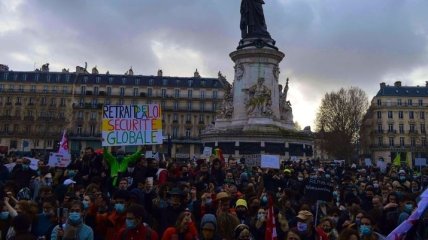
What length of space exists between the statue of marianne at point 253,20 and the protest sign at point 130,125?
79.9ft

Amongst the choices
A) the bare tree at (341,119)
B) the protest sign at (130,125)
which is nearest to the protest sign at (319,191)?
the protest sign at (130,125)

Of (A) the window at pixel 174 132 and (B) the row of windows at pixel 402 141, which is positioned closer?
(A) the window at pixel 174 132

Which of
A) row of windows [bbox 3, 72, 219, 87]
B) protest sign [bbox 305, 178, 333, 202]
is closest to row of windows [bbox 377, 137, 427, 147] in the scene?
row of windows [bbox 3, 72, 219, 87]

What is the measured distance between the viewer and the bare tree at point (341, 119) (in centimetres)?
6994

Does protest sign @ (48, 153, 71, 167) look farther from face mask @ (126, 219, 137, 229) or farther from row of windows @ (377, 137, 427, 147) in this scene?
row of windows @ (377, 137, 427, 147)

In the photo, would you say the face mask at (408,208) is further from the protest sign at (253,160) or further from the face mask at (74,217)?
the protest sign at (253,160)

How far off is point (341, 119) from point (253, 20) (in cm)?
4159

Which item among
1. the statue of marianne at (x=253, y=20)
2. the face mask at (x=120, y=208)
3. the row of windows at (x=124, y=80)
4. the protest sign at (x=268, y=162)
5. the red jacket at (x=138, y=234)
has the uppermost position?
the row of windows at (x=124, y=80)

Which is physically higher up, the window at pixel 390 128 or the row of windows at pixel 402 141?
the window at pixel 390 128

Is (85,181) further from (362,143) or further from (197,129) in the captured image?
(362,143)

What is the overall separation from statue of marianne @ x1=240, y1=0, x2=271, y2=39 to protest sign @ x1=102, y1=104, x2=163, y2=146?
24.4 meters

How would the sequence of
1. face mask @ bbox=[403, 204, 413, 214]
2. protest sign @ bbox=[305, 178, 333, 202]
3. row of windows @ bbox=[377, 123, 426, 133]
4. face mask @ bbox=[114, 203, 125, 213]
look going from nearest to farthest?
1. face mask @ bbox=[114, 203, 125, 213]
2. face mask @ bbox=[403, 204, 413, 214]
3. protest sign @ bbox=[305, 178, 333, 202]
4. row of windows @ bbox=[377, 123, 426, 133]

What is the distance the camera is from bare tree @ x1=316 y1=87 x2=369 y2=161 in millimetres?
69938

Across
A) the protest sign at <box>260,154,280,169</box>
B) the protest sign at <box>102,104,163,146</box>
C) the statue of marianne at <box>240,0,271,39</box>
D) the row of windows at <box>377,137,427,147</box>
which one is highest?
the statue of marianne at <box>240,0,271,39</box>
